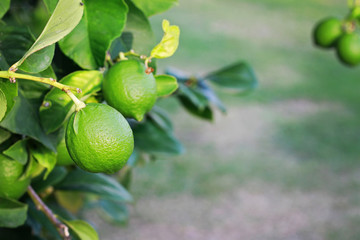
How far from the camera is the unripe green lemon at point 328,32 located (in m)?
1.22

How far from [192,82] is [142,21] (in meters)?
0.59

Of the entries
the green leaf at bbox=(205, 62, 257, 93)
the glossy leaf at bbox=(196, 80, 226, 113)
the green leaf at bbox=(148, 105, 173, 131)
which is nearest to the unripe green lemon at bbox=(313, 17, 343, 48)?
the green leaf at bbox=(205, 62, 257, 93)

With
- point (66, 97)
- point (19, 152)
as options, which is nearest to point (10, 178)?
point (19, 152)

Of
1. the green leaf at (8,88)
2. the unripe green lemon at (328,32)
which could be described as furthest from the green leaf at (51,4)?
the unripe green lemon at (328,32)

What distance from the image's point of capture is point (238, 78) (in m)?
1.25

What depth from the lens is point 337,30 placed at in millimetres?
1226

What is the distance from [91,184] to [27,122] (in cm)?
44

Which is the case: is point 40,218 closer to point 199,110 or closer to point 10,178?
point 10,178

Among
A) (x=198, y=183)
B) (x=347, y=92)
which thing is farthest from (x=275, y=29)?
(x=198, y=183)

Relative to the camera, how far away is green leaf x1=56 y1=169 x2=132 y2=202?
3.34ft

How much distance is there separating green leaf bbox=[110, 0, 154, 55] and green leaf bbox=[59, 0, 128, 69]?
6 cm

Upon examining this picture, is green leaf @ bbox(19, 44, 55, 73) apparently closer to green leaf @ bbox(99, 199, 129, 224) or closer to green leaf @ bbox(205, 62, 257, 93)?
green leaf @ bbox(205, 62, 257, 93)

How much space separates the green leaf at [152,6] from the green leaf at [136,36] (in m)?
0.05

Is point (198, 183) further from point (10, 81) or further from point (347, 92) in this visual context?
point (10, 81)
